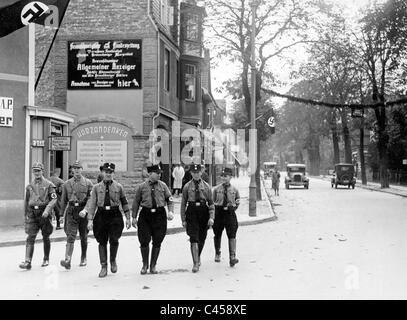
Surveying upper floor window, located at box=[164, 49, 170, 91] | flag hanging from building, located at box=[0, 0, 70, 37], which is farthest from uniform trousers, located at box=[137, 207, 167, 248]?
upper floor window, located at box=[164, 49, 170, 91]

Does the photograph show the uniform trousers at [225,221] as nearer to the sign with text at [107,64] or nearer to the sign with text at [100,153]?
the sign with text at [100,153]

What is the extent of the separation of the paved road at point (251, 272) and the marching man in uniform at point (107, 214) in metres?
0.50

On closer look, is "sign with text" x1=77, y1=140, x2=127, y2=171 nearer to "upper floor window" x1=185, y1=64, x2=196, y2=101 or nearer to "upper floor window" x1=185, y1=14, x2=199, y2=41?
"upper floor window" x1=185, y1=64, x2=196, y2=101

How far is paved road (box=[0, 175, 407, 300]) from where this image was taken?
754cm

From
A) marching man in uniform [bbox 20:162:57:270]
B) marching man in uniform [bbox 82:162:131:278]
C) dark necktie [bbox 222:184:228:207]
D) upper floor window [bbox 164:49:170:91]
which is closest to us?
marching man in uniform [bbox 82:162:131:278]

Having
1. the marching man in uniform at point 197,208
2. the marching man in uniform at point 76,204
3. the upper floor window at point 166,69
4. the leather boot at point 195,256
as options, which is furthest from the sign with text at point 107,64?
the leather boot at point 195,256

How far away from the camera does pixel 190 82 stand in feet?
100

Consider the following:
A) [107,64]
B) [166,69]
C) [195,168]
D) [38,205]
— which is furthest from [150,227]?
[166,69]

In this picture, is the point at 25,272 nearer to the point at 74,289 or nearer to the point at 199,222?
the point at 74,289

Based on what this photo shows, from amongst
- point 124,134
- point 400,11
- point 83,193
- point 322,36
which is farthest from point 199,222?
point 400,11

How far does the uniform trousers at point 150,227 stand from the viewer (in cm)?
939

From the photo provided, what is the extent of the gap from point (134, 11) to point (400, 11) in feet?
61.3

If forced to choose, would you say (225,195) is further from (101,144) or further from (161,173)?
(101,144)

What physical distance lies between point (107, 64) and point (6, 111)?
8445 millimetres
